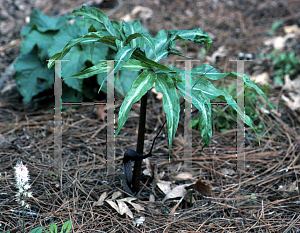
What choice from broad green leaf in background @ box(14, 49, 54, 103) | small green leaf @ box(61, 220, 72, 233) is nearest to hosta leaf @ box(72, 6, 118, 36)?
small green leaf @ box(61, 220, 72, 233)

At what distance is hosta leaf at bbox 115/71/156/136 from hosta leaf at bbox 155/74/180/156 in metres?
0.04

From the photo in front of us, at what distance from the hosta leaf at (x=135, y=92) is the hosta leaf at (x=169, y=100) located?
0.14 feet

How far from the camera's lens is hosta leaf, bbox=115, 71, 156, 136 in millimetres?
1223

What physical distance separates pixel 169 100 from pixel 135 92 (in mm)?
162

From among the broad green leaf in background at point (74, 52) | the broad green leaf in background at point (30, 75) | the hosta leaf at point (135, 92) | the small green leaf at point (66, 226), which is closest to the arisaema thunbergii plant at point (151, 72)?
the hosta leaf at point (135, 92)

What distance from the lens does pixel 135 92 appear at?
1257 mm

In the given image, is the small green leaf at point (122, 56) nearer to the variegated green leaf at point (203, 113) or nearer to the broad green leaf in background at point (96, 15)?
the broad green leaf in background at point (96, 15)

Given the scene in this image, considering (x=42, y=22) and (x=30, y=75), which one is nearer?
(x=30, y=75)

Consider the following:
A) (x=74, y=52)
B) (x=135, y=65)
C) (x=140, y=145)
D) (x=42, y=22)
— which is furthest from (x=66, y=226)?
(x=42, y=22)

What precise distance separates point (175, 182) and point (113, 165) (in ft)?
1.50

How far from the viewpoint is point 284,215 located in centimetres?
170

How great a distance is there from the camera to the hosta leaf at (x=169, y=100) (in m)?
1.25

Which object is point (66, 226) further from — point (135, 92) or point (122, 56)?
point (122, 56)

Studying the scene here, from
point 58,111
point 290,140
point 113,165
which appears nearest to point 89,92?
point 58,111
